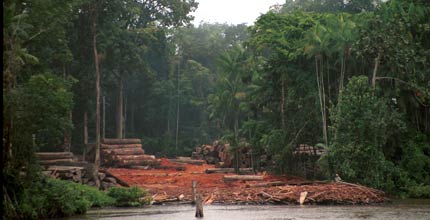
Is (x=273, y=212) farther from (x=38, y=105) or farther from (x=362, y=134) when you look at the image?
(x=38, y=105)

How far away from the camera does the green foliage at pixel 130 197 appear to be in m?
22.0

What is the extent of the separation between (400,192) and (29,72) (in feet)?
59.5

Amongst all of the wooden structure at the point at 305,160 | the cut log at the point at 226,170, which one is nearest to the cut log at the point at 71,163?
the cut log at the point at 226,170

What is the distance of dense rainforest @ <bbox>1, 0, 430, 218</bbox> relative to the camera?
739 inches

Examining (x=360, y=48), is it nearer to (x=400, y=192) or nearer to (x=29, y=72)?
(x=400, y=192)

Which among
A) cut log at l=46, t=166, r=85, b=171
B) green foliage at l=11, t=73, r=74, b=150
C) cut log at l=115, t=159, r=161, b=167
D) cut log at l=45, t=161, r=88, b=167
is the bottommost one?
cut log at l=115, t=159, r=161, b=167

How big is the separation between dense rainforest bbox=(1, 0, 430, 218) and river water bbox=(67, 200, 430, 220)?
3.37 meters

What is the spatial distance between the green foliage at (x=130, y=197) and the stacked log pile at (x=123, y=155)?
15.2 m

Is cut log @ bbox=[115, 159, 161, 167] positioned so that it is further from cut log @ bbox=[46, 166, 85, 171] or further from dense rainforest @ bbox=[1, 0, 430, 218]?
cut log @ bbox=[46, 166, 85, 171]

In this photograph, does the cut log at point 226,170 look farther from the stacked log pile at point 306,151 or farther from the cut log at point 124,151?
the cut log at point 124,151

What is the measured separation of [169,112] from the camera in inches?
2153

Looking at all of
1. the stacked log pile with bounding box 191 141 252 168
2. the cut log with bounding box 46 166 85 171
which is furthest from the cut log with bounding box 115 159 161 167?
the cut log with bounding box 46 166 85 171

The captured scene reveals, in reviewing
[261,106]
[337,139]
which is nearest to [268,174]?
[261,106]

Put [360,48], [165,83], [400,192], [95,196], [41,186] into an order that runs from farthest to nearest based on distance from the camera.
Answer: [165,83], [360,48], [400,192], [95,196], [41,186]
